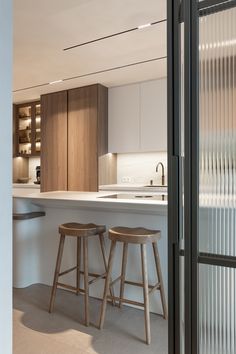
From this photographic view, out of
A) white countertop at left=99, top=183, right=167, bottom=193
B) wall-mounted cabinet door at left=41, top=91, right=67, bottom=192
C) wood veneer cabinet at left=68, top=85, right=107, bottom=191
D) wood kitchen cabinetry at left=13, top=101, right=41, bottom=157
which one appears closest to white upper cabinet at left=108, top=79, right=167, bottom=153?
wood veneer cabinet at left=68, top=85, right=107, bottom=191

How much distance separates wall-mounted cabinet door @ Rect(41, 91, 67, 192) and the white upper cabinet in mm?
808

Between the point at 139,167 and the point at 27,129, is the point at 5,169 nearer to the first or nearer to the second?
the point at 139,167

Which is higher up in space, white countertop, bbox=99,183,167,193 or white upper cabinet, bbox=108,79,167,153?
white upper cabinet, bbox=108,79,167,153

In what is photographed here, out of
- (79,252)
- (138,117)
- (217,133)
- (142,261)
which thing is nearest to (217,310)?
(217,133)

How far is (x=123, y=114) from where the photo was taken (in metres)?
4.71

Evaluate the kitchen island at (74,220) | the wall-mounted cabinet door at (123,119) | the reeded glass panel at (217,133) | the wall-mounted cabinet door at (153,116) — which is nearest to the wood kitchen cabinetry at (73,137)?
the wall-mounted cabinet door at (123,119)

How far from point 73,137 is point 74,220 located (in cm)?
230

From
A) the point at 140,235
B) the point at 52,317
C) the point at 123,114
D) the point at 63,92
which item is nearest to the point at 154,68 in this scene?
the point at 123,114

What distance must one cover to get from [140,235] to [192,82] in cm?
120

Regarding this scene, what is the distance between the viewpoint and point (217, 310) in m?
1.26

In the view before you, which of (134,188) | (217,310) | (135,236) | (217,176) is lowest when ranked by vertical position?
(217,310)

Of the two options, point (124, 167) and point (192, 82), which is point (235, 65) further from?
point (124, 167)

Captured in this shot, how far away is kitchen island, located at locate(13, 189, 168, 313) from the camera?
244 cm

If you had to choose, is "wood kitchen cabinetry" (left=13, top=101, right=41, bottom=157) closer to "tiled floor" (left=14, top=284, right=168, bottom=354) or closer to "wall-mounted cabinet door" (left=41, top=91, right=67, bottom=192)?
"wall-mounted cabinet door" (left=41, top=91, right=67, bottom=192)
